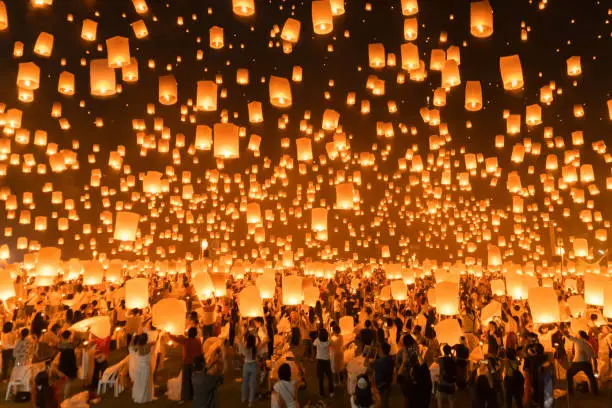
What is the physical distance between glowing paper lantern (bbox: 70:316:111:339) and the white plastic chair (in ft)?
2.09

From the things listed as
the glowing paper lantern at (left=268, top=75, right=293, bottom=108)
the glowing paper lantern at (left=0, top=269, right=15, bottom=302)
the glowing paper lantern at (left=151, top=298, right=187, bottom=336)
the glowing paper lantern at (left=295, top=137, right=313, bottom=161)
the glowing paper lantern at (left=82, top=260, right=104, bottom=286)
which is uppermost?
the glowing paper lantern at (left=268, top=75, right=293, bottom=108)

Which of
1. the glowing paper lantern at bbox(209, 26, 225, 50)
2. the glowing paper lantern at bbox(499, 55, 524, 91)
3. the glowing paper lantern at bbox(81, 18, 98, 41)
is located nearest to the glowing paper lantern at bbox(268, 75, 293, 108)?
the glowing paper lantern at bbox(209, 26, 225, 50)

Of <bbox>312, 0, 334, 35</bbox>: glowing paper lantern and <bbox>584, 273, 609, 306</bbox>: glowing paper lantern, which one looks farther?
<bbox>584, 273, 609, 306</bbox>: glowing paper lantern

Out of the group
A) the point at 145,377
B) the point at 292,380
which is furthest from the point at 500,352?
the point at 145,377

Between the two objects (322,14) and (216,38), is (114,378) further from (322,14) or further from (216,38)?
(216,38)

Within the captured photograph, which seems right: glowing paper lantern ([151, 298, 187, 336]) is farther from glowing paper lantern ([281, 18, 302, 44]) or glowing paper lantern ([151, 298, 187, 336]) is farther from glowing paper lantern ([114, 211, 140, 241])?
glowing paper lantern ([281, 18, 302, 44])

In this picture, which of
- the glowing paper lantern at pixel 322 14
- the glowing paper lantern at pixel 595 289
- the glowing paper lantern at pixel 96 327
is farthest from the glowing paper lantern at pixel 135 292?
the glowing paper lantern at pixel 595 289

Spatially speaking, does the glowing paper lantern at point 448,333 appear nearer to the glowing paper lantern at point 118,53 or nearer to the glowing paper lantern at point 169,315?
the glowing paper lantern at point 169,315

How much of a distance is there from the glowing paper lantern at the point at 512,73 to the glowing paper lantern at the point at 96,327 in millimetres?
8553

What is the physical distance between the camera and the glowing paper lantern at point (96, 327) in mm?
9180

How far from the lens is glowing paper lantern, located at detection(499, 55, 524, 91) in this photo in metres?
9.92

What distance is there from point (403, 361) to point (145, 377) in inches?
159

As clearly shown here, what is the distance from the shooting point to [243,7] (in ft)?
28.3

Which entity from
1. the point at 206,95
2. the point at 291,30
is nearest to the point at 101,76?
the point at 206,95
